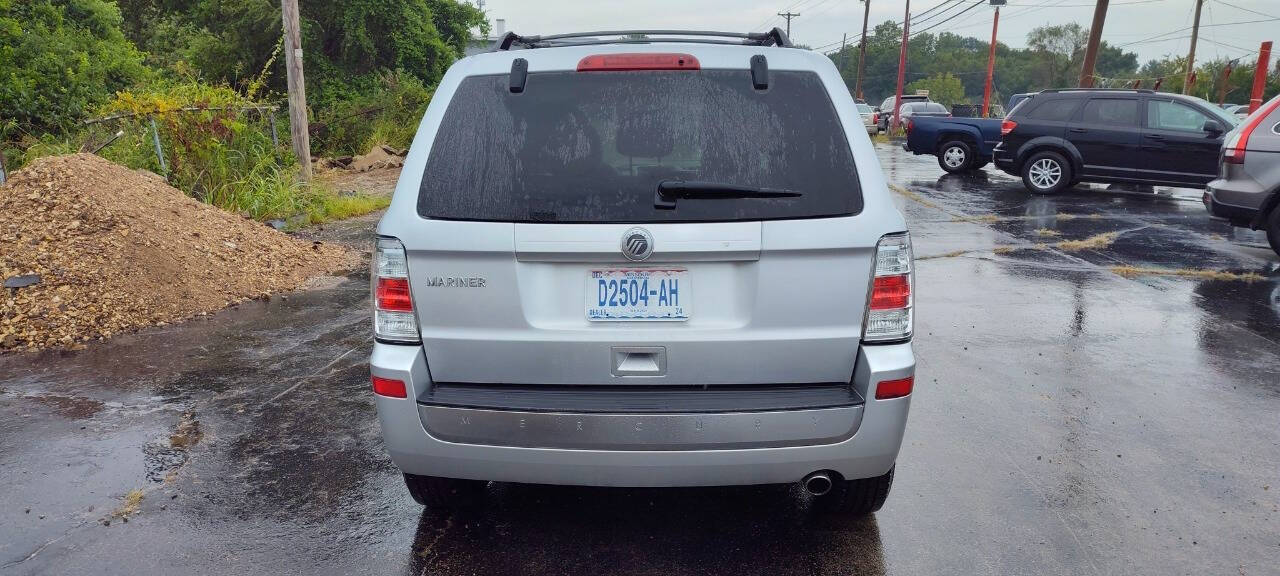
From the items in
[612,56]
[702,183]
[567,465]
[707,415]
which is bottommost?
[567,465]

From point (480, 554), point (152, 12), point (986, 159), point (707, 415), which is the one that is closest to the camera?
point (707, 415)

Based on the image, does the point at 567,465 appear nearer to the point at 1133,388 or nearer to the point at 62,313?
the point at 1133,388

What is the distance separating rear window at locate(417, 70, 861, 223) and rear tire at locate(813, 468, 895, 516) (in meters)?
1.10

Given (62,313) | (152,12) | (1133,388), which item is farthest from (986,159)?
(152,12)

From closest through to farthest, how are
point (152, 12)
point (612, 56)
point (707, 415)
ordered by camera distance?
point (707, 415) < point (612, 56) < point (152, 12)

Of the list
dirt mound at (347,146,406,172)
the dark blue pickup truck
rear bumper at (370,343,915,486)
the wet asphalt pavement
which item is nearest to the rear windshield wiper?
rear bumper at (370,343,915,486)

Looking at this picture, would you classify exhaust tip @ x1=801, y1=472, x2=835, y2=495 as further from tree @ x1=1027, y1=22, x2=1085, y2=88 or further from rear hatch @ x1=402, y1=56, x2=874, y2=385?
tree @ x1=1027, y1=22, x2=1085, y2=88

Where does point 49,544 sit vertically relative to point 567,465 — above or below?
below

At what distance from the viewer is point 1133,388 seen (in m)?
5.37

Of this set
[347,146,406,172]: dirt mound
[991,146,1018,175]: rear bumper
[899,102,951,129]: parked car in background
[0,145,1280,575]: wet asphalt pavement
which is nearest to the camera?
[0,145,1280,575]: wet asphalt pavement

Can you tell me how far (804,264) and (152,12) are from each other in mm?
39303

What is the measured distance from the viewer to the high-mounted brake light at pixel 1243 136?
8.96 m

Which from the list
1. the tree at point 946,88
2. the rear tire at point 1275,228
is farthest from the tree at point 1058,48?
the rear tire at point 1275,228

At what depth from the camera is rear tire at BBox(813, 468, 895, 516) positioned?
3.40 m
